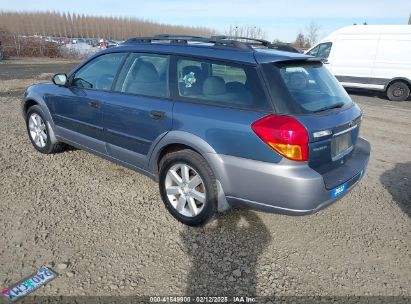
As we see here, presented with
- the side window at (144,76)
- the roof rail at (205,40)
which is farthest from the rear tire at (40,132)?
the roof rail at (205,40)

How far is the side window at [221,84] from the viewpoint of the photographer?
9.39ft

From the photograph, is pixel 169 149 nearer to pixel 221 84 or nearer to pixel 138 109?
pixel 138 109

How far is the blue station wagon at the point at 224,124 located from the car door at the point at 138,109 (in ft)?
0.04

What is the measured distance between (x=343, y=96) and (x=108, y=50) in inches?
105

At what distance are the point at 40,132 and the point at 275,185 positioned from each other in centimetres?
381

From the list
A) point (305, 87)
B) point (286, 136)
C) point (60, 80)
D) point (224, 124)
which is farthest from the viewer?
point (60, 80)

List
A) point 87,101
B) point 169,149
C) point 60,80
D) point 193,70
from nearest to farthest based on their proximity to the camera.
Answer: point 193,70 → point 169,149 → point 87,101 → point 60,80

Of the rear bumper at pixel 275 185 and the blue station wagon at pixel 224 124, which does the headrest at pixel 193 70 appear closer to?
the blue station wagon at pixel 224 124

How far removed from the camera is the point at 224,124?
2.85 meters

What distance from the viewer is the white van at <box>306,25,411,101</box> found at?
11148mm

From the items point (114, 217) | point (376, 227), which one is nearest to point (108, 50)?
point (114, 217)

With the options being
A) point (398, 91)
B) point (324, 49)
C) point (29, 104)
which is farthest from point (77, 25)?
point (29, 104)

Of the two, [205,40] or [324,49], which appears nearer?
Answer: [205,40]

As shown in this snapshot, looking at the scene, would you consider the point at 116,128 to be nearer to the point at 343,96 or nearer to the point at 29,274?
the point at 29,274
